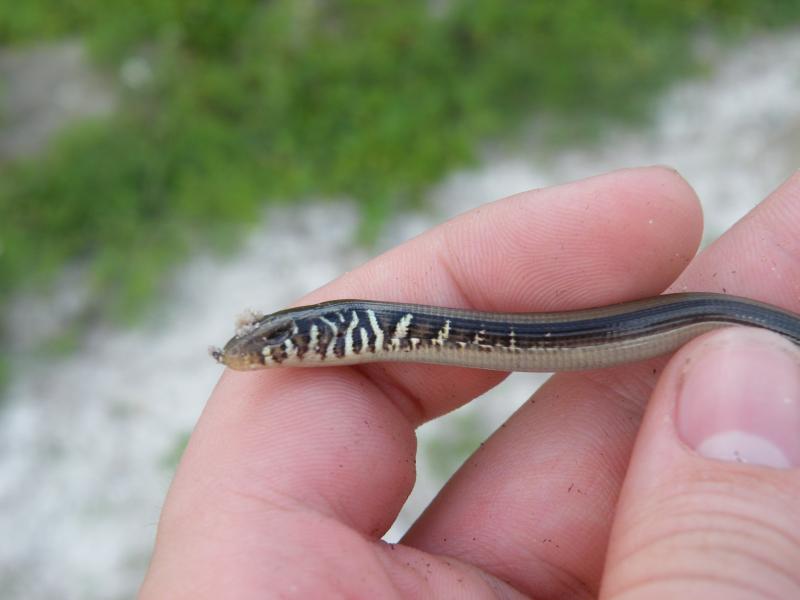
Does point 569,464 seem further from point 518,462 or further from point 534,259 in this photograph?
point 534,259

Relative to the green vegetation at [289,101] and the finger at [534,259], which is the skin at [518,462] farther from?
the green vegetation at [289,101]

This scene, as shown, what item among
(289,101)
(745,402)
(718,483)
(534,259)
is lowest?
(718,483)

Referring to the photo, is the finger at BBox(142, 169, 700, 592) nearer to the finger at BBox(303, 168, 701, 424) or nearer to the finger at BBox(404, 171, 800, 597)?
the finger at BBox(303, 168, 701, 424)

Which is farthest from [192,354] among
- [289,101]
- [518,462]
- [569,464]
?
[569,464]

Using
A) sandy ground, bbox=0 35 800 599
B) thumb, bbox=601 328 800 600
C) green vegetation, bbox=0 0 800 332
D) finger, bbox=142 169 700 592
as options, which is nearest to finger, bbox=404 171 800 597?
finger, bbox=142 169 700 592

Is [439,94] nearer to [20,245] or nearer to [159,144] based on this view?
[159,144]

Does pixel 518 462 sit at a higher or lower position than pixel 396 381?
lower
